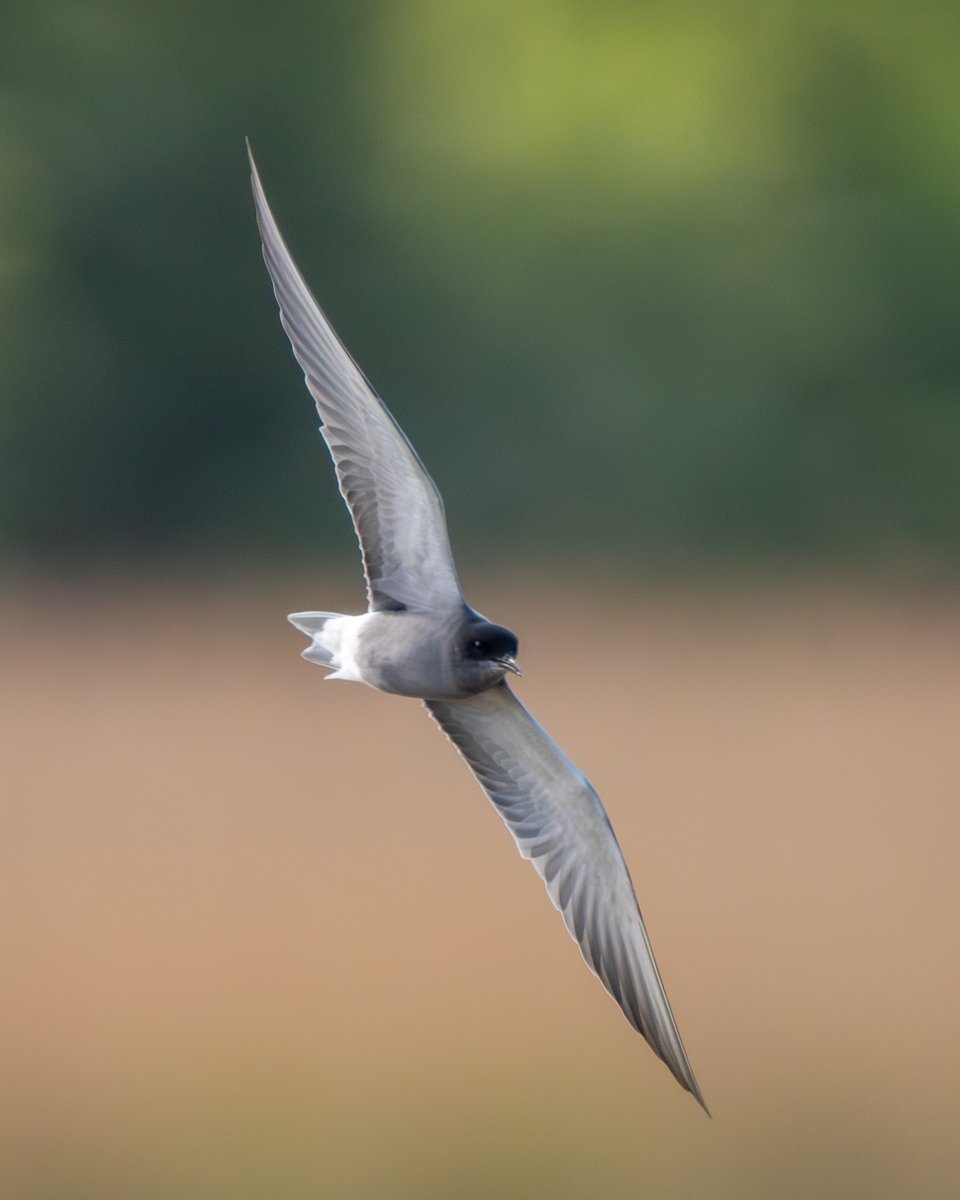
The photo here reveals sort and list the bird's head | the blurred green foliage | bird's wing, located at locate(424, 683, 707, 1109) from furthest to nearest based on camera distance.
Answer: the blurred green foliage
bird's wing, located at locate(424, 683, 707, 1109)
the bird's head

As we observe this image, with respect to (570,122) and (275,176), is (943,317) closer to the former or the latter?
(570,122)

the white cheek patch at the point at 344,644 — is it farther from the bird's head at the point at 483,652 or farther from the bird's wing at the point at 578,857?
the bird's wing at the point at 578,857

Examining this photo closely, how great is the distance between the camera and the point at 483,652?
112 inches

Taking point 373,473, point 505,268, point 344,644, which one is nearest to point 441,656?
point 344,644

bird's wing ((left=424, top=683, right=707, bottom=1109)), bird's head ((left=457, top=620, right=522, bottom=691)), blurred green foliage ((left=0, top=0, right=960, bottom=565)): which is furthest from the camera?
blurred green foliage ((left=0, top=0, right=960, bottom=565))

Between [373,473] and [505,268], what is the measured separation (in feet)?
29.3

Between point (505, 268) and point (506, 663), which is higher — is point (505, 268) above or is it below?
above

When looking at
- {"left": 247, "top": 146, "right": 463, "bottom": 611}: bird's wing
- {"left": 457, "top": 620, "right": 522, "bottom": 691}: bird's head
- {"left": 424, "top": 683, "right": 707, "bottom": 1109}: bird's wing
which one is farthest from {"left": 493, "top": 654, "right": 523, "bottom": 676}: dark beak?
{"left": 424, "top": 683, "right": 707, "bottom": 1109}: bird's wing

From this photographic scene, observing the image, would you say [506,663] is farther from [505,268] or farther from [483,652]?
[505,268]

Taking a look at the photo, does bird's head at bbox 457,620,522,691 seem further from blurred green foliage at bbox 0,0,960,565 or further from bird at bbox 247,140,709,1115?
blurred green foliage at bbox 0,0,960,565

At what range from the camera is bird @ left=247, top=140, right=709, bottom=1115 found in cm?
286

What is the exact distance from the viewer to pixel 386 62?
38.0 ft

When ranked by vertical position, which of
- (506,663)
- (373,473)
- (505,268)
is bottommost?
(506,663)

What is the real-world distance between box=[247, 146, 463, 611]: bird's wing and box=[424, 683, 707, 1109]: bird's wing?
294 mm
